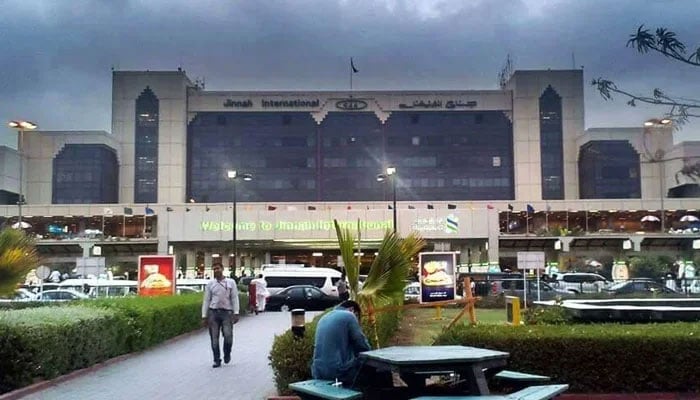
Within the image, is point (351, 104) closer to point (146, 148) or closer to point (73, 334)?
point (146, 148)

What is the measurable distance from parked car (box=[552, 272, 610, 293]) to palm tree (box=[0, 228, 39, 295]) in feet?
113

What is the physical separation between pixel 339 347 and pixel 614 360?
3.72m

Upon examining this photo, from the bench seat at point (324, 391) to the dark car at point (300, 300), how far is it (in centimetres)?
3141

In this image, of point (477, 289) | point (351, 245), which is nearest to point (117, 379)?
point (351, 245)

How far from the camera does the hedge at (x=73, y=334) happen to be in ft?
36.2

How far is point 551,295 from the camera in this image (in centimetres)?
3781

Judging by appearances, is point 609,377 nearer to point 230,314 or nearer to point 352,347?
point 352,347

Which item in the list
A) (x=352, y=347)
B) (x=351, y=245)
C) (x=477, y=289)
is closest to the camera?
(x=352, y=347)

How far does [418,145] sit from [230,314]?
3836 inches

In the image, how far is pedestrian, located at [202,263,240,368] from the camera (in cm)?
1418

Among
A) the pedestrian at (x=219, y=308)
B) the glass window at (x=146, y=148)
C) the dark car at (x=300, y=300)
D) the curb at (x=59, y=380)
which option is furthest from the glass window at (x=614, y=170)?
the pedestrian at (x=219, y=308)

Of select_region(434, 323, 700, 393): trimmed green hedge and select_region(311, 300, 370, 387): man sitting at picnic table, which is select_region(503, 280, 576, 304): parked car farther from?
select_region(311, 300, 370, 387): man sitting at picnic table

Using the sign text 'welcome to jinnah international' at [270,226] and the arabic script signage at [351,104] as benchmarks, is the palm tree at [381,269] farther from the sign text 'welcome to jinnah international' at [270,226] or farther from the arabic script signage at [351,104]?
the arabic script signage at [351,104]

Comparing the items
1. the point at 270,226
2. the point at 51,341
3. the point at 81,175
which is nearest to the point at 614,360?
the point at 51,341
